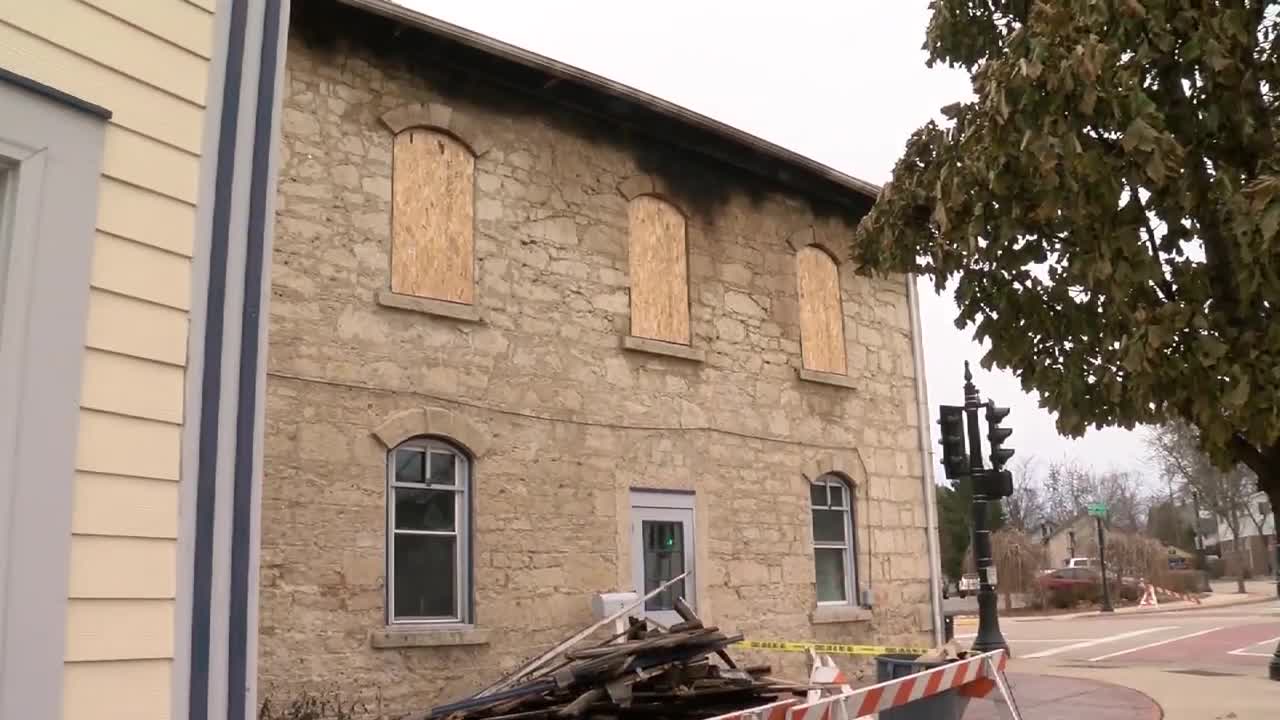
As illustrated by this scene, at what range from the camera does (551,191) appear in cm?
1118

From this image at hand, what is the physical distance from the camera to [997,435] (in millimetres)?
15430

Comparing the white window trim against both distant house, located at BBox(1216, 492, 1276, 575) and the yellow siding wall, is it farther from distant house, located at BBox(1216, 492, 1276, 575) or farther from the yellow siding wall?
distant house, located at BBox(1216, 492, 1276, 575)

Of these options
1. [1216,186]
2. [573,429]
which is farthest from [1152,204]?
[573,429]

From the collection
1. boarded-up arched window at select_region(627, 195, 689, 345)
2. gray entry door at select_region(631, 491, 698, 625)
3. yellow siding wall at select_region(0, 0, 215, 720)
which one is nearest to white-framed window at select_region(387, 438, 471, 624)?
gray entry door at select_region(631, 491, 698, 625)

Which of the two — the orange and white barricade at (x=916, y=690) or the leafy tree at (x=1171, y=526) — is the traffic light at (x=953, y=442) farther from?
the leafy tree at (x=1171, y=526)

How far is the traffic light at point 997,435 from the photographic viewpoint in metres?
15.4

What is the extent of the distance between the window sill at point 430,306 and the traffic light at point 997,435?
26.7ft

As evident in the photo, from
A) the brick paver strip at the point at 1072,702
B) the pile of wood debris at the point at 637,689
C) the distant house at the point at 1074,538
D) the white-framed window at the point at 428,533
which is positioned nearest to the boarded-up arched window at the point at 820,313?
the brick paver strip at the point at 1072,702

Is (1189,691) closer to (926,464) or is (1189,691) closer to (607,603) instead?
(926,464)

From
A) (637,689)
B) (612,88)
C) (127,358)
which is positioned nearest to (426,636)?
(637,689)

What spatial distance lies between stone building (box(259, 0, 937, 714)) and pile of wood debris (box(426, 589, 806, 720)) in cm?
255

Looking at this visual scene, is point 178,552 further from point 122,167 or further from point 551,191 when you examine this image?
point 551,191

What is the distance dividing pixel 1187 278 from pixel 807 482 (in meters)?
6.34

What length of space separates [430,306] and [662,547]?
3.52m
